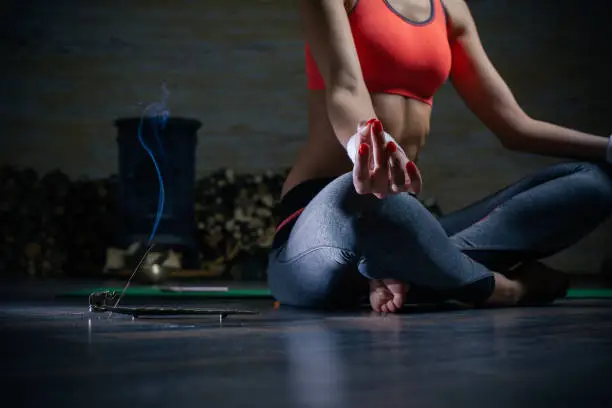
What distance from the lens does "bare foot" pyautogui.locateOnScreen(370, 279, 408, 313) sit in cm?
149

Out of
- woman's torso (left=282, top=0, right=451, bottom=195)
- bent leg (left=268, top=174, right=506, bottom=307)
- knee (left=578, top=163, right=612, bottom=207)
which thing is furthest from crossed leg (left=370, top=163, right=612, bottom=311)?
woman's torso (left=282, top=0, right=451, bottom=195)

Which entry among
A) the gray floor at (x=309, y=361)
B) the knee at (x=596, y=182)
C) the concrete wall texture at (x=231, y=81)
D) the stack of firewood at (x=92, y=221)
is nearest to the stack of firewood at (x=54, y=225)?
the stack of firewood at (x=92, y=221)

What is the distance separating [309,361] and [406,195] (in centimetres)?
61

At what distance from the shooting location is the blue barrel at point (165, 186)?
13.0 ft

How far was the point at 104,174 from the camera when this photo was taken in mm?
4320

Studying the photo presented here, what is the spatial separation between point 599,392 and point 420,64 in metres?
1.16

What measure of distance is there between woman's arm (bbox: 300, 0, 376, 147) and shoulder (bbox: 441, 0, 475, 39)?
42cm

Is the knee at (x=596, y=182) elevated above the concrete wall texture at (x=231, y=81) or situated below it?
below

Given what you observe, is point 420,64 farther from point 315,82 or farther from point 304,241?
point 304,241

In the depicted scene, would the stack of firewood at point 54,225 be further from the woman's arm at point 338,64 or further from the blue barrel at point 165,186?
the woman's arm at point 338,64

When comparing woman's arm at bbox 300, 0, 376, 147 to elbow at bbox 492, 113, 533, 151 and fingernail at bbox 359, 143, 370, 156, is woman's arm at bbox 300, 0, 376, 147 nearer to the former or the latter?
fingernail at bbox 359, 143, 370, 156

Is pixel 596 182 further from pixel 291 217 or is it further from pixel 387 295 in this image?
pixel 291 217

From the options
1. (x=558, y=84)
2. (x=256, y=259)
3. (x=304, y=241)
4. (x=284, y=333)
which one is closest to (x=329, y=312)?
(x=304, y=241)

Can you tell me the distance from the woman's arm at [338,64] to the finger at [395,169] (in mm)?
277
